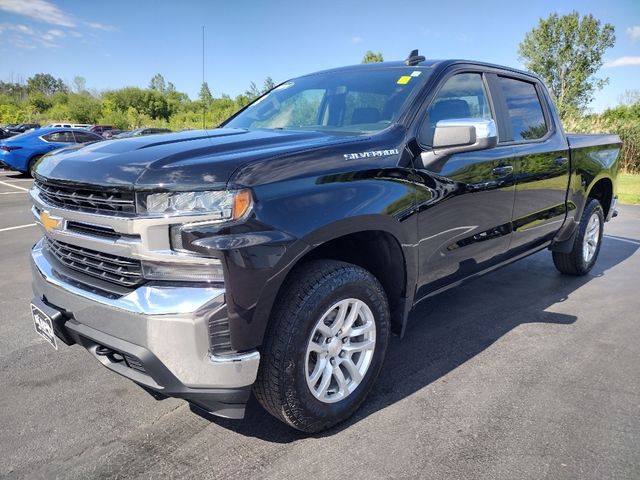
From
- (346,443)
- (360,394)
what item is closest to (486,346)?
(360,394)

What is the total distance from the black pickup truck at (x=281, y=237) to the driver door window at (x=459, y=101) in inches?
0.6

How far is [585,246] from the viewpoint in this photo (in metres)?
5.23

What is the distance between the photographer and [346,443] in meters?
2.47

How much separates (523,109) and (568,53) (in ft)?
130

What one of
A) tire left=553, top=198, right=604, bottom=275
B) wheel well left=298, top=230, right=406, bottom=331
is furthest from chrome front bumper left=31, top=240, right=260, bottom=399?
tire left=553, top=198, right=604, bottom=275

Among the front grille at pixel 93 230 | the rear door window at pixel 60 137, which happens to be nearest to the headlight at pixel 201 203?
the front grille at pixel 93 230

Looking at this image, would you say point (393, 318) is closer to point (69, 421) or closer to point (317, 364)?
point (317, 364)

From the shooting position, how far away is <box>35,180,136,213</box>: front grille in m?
2.10

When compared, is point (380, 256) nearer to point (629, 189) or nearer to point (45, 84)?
point (629, 189)

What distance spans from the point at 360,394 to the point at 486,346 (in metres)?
1.37

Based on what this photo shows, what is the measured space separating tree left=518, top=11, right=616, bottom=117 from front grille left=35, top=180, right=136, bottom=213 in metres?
39.9

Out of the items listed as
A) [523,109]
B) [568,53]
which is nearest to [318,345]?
[523,109]

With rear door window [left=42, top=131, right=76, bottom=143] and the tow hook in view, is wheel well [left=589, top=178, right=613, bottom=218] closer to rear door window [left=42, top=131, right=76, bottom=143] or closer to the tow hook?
the tow hook

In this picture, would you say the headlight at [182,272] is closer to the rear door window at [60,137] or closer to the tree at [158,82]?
the rear door window at [60,137]
